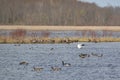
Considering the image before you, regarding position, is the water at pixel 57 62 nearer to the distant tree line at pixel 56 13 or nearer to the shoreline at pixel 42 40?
the shoreline at pixel 42 40

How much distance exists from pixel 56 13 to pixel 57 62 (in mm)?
92826

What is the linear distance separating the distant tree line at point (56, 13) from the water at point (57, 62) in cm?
6651

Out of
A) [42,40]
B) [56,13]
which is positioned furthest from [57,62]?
[56,13]

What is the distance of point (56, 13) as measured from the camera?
12081 cm

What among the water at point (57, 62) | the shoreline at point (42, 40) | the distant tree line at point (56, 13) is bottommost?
the distant tree line at point (56, 13)

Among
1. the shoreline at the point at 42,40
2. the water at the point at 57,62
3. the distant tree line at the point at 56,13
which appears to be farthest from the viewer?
the distant tree line at the point at 56,13

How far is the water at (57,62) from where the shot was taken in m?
21.9

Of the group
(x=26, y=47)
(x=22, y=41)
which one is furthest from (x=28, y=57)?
(x=22, y=41)

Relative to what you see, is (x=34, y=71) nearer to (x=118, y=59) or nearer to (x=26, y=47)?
(x=118, y=59)

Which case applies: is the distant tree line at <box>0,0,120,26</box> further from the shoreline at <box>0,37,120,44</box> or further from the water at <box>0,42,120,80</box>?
the water at <box>0,42,120,80</box>

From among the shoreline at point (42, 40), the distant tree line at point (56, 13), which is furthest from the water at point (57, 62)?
the distant tree line at point (56, 13)

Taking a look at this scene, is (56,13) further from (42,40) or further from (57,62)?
(57,62)

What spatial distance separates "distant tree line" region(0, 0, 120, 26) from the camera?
11093cm

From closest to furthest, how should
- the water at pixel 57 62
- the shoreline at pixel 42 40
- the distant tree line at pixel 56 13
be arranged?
the water at pixel 57 62
the shoreline at pixel 42 40
the distant tree line at pixel 56 13
